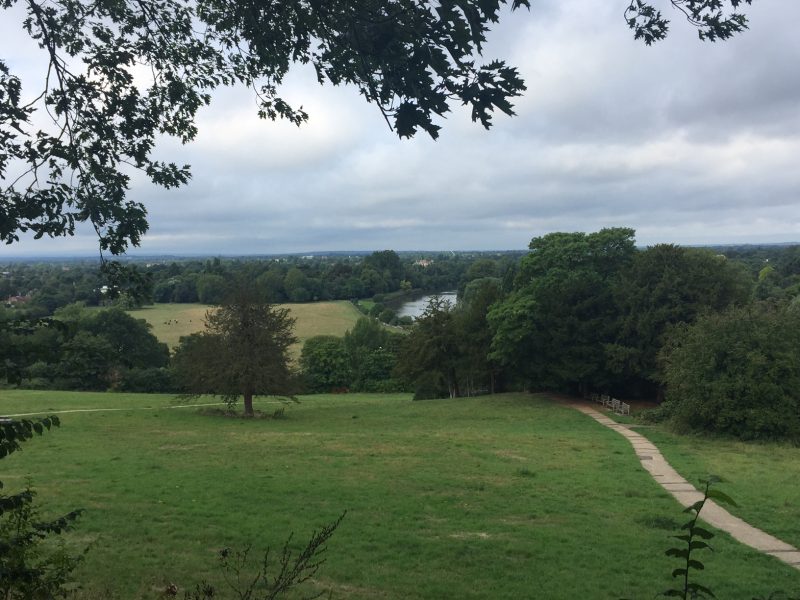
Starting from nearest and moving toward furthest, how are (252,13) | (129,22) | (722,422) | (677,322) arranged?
(252,13)
(129,22)
(722,422)
(677,322)

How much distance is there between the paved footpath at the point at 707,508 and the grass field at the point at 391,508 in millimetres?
380

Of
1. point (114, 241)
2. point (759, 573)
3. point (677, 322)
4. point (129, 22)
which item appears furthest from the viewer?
point (677, 322)

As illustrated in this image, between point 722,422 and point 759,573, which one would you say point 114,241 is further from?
A: point 722,422

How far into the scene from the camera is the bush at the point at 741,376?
2298cm

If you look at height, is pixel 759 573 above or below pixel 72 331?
below

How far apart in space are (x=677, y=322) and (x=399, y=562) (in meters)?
26.4

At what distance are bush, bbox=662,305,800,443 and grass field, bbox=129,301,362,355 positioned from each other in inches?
1950

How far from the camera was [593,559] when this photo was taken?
30.5 ft

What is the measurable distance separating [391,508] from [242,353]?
1715 centimetres

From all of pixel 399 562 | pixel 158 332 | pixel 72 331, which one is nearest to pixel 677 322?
pixel 399 562

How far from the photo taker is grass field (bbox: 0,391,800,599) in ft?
27.5

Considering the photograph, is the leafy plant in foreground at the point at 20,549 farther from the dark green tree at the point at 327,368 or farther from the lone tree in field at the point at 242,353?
the dark green tree at the point at 327,368

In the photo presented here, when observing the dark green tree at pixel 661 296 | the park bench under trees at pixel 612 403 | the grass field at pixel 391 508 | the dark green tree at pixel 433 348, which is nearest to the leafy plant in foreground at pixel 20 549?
the grass field at pixel 391 508

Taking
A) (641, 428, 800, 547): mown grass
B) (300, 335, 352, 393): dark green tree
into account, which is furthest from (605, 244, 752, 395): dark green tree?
(300, 335, 352, 393): dark green tree
